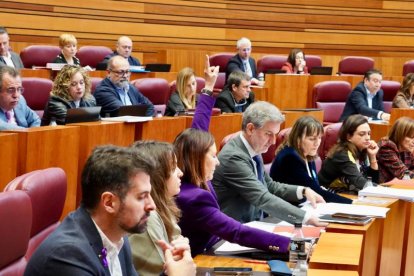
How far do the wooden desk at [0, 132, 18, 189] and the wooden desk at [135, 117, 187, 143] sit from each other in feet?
3.23

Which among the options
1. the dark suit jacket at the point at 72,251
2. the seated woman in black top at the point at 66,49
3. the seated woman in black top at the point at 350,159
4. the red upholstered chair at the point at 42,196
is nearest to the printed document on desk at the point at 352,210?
the seated woman in black top at the point at 350,159

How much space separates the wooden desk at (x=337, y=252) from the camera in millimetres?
2145

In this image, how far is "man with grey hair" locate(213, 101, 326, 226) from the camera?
308 centimetres

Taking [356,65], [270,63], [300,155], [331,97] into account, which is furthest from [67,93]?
[356,65]

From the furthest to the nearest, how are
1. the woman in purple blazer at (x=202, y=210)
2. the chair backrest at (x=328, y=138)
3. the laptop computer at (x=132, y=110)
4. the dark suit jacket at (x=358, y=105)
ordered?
the dark suit jacket at (x=358, y=105) → the chair backrest at (x=328, y=138) → the laptop computer at (x=132, y=110) → the woman in purple blazer at (x=202, y=210)

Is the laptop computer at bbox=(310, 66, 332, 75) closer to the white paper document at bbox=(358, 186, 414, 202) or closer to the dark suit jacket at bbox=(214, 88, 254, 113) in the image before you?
the dark suit jacket at bbox=(214, 88, 254, 113)

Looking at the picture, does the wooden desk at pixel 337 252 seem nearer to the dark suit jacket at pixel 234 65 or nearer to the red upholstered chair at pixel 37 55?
the red upholstered chair at pixel 37 55

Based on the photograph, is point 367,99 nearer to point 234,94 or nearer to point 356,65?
point 234,94

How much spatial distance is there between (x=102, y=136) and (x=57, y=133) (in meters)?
0.36

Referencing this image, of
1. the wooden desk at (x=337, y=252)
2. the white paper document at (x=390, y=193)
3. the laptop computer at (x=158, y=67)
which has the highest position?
the laptop computer at (x=158, y=67)

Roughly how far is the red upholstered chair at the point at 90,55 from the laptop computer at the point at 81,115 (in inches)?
141

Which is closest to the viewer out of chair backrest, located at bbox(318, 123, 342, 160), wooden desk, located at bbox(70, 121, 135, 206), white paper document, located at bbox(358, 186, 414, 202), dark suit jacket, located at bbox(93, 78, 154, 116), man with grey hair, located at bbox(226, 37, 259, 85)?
white paper document, located at bbox(358, 186, 414, 202)

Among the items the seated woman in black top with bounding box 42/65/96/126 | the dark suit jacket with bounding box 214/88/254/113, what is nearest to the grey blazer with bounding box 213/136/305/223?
the seated woman in black top with bounding box 42/65/96/126

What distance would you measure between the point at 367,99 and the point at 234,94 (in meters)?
1.60
